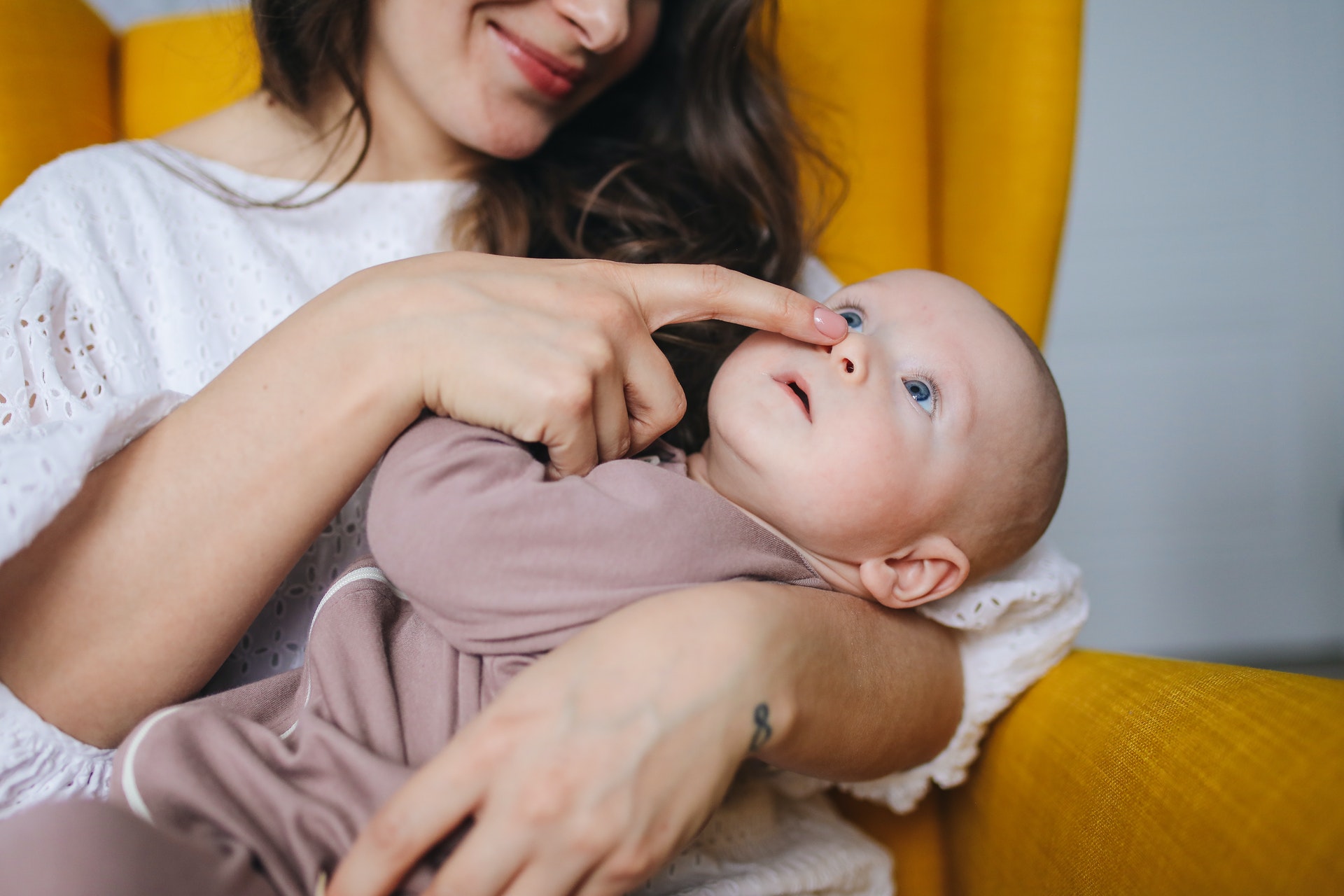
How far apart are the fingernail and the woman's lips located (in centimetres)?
54

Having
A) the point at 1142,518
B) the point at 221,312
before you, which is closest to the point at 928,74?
the point at 221,312

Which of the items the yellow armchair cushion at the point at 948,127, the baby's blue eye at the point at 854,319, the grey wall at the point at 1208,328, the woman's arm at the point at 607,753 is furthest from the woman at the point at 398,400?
the grey wall at the point at 1208,328

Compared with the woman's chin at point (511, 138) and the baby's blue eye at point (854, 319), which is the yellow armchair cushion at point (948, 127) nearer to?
the baby's blue eye at point (854, 319)

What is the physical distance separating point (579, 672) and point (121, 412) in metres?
0.43

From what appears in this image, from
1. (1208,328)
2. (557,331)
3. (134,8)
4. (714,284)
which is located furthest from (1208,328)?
(134,8)

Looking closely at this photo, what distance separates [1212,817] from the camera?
620 millimetres

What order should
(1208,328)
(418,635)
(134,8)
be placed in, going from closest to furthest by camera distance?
(418,635) < (134,8) < (1208,328)

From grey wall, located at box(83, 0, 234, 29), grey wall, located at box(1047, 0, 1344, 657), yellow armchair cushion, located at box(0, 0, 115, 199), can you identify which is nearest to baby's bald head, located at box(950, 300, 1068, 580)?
yellow armchair cushion, located at box(0, 0, 115, 199)

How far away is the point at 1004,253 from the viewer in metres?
1.12

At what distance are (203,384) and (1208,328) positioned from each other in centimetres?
278

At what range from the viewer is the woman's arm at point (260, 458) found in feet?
2.15

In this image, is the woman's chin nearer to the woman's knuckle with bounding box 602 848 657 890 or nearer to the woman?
the woman

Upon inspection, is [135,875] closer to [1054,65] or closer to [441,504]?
[441,504]

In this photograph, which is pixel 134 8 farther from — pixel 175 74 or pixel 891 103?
pixel 891 103
